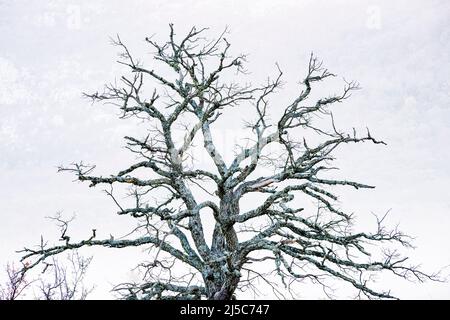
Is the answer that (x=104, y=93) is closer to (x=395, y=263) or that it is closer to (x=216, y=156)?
(x=216, y=156)

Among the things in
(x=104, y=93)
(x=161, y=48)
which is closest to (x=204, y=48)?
(x=161, y=48)

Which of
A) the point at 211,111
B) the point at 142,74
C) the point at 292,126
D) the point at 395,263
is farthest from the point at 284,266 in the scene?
the point at 142,74

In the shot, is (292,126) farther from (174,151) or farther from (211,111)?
(174,151)

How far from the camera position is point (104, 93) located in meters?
13.0

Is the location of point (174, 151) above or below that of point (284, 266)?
above

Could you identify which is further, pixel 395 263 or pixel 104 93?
pixel 104 93

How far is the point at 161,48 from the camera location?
1386 cm

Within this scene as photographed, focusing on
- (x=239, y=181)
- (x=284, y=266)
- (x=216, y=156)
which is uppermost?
(x=216, y=156)
